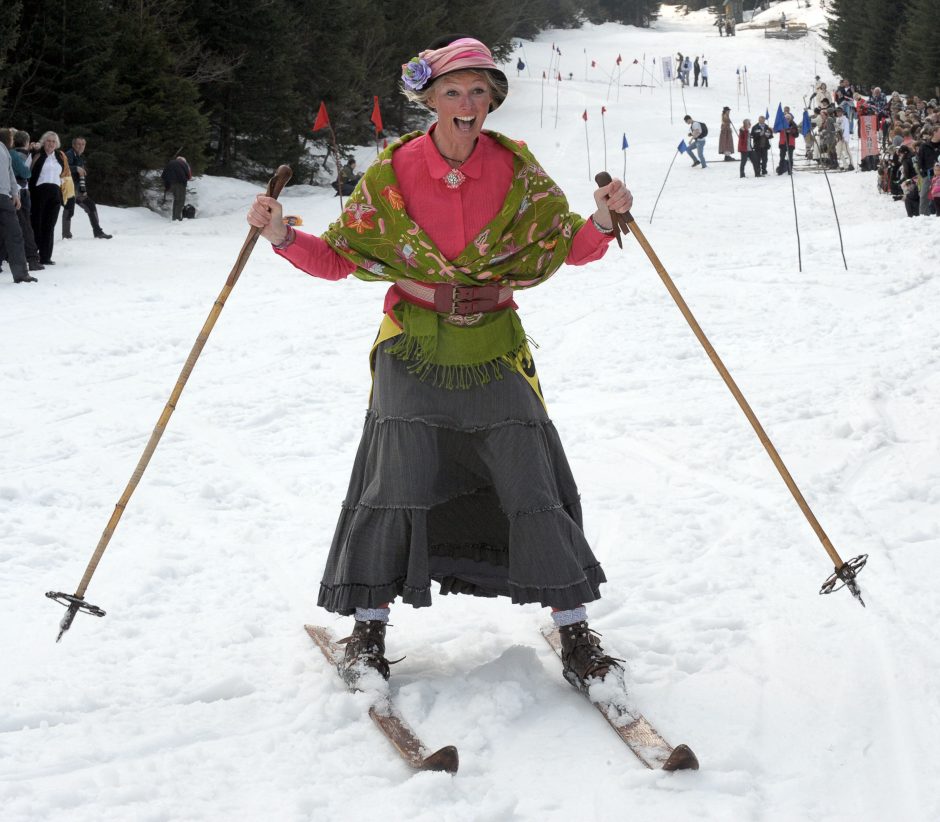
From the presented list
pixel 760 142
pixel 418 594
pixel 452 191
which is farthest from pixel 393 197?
pixel 760 142

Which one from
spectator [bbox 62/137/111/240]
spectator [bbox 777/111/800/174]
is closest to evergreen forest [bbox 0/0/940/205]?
spectator [bbox 62/137/111/240]

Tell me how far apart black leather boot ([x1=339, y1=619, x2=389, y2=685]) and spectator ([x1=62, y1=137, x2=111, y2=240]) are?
37.6 feet

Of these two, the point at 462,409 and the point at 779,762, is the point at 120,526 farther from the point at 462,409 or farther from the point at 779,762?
the point at 779,762

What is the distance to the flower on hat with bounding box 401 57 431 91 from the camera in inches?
127

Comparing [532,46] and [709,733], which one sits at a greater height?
[532,46]

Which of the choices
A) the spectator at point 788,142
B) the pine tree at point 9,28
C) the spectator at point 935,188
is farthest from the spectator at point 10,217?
the spectator at point 935,188

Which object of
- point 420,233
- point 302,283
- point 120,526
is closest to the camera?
point 420,233

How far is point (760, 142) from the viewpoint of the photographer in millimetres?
21281

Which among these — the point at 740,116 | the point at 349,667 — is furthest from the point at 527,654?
the point at 740,116

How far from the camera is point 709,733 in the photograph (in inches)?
120

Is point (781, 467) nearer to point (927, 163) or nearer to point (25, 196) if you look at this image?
point (25, 196)

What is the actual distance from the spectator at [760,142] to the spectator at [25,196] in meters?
14.1

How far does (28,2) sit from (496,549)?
611 inches

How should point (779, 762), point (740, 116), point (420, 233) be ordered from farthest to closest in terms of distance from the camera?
point (740, 116) → point (420, 233) → point (779, 762)
